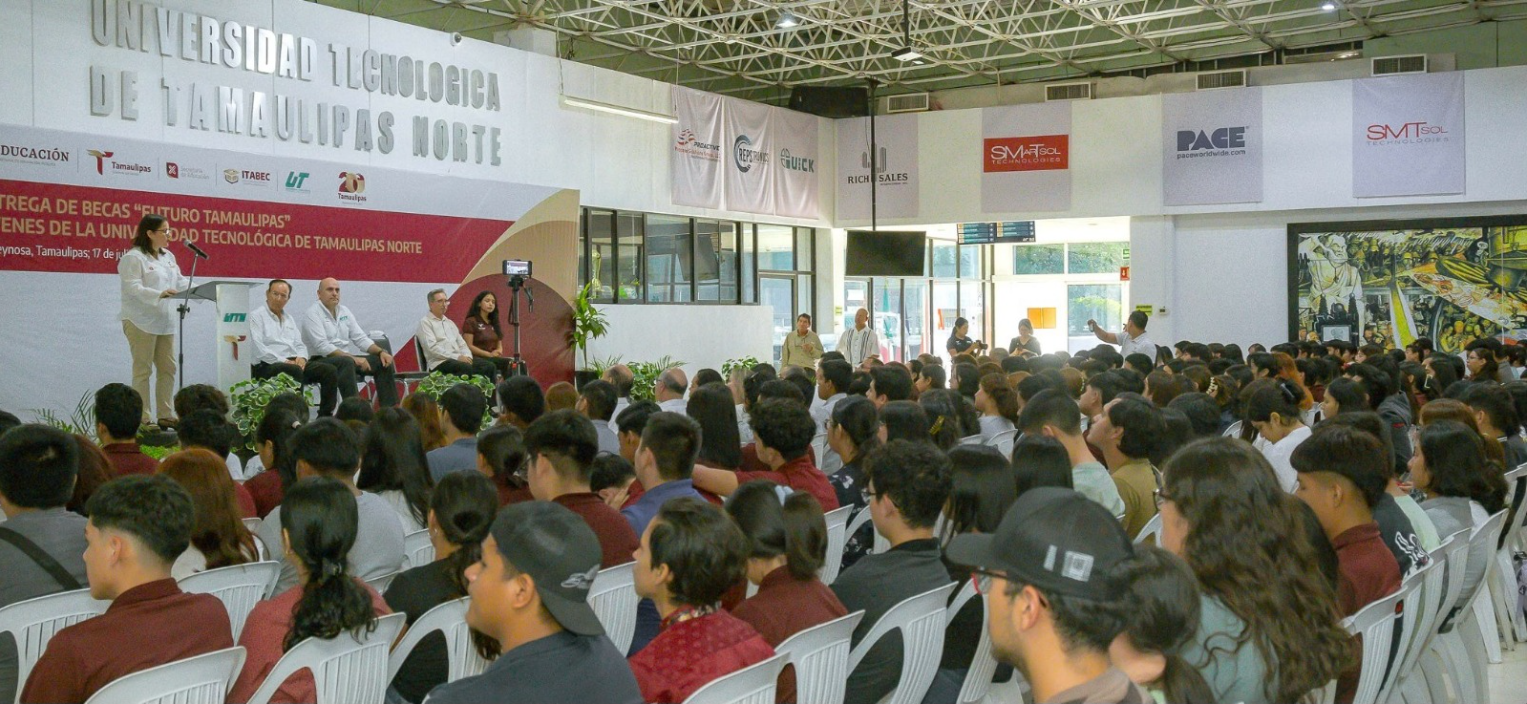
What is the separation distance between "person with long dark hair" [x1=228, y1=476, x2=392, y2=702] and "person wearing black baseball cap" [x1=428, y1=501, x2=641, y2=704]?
0.52m

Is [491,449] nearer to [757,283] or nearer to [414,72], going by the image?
[414,72]

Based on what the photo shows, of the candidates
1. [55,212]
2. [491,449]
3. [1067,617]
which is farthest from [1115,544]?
[55,212]

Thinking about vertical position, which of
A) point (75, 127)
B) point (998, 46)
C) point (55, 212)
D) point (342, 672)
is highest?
point (998, 46)

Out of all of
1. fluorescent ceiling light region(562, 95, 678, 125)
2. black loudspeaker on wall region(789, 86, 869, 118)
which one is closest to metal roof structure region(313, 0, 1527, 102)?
black loudspeaker on wall region(789, 86, 869, 118)

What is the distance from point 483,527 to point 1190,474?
1670 mm

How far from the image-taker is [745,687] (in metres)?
2.42

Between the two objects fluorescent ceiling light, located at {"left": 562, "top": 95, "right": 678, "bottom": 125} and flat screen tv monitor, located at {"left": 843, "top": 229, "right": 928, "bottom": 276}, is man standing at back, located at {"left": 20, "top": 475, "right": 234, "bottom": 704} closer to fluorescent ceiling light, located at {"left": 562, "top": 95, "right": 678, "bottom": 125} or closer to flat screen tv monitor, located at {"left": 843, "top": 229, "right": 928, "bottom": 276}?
fluorescent ceiling light, located at {"left": 562, "top": 95, "right": 678, "bottom": 125}

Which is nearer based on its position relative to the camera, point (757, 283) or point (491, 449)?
point (491, 449)

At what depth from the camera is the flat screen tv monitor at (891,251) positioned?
17.9 meters

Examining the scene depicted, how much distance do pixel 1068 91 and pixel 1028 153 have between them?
105 centimetres

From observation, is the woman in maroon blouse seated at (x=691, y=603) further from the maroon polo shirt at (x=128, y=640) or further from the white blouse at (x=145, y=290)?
the white blouse at (x=145, y=290)

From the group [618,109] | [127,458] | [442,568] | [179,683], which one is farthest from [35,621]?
[618,109]

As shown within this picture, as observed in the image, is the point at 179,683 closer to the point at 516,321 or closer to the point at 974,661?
the point at 974,661

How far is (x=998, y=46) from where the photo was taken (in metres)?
18.5
